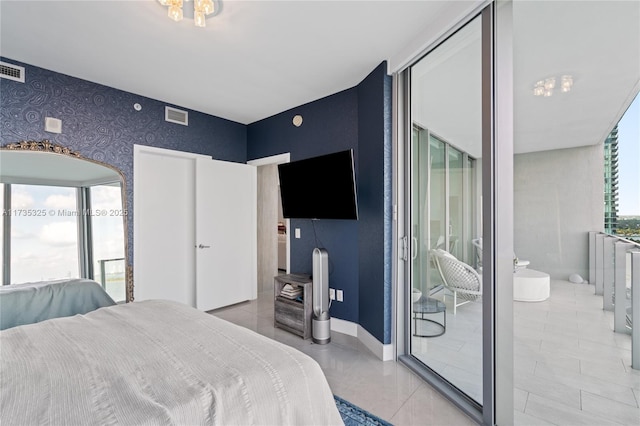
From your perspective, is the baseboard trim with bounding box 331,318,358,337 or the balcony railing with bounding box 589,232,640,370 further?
the baseboard trim with bounding box 331,318,358,337

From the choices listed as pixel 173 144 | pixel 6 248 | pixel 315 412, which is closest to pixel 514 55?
pixel 315 412

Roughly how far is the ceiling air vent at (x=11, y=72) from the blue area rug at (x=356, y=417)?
369cm

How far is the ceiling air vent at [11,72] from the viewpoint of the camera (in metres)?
2.55

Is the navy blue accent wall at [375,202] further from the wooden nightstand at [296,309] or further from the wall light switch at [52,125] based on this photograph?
the wall light switch at [52,125]

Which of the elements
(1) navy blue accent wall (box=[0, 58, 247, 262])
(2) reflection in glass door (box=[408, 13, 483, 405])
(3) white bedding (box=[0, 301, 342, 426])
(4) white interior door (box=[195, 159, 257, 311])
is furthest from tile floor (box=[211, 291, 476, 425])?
(1) navy blue accent wall (box=[0, 58, 247, 262])

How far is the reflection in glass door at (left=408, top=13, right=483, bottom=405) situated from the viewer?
6.50ft

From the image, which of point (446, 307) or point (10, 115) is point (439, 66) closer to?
point (446, 307)

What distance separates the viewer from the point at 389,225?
2707 mm

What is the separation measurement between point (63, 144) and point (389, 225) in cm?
314

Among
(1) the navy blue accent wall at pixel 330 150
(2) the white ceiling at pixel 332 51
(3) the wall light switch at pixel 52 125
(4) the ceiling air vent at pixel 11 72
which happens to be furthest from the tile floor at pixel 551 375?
(4) the ceiling air vent at pixel 11 72

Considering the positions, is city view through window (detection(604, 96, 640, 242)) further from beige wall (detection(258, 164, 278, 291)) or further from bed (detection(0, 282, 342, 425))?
beige wall (detection(258, 164, 278, 291))

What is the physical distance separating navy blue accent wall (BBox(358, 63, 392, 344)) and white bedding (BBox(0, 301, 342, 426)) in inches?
60.2

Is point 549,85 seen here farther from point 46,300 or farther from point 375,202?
point 46,300

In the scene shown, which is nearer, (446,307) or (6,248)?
(446,307)
